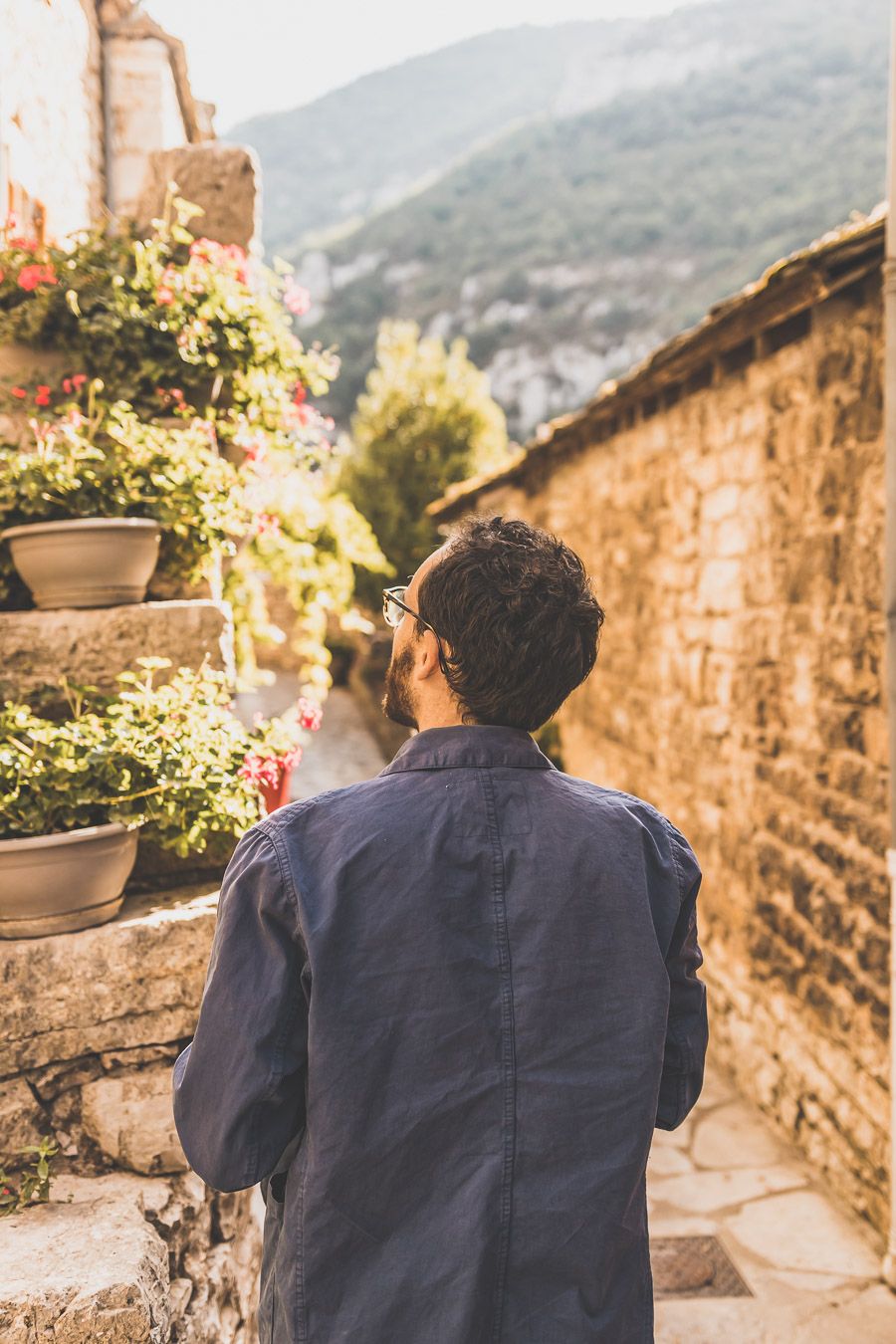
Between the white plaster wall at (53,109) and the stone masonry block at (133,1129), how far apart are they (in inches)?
125

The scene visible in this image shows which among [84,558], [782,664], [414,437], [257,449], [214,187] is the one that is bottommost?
[782,664]

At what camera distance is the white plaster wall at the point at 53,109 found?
384 centimetres

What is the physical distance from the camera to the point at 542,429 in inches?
285

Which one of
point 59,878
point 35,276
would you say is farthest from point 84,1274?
point 35,276

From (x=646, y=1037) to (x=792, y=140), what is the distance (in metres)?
49.2

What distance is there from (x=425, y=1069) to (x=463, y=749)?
0.37 meters

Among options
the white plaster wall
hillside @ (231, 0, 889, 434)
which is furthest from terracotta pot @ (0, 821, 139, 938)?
hillside @ (231, 0, 889, 434)

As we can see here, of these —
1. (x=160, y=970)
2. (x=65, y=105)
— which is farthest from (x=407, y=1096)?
(x=65, y=105)

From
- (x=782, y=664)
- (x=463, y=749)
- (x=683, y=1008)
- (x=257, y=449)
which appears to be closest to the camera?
(x=463, y=749)

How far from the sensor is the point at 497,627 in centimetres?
122

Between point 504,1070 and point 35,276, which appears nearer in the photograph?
point 504,1070

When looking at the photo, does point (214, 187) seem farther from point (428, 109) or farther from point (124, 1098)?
point (428, 109)

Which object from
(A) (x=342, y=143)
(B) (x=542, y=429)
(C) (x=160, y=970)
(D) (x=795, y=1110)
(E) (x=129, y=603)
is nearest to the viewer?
(C) (x=160, y=970)

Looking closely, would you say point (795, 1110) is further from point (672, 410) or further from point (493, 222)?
point (493, 222)
